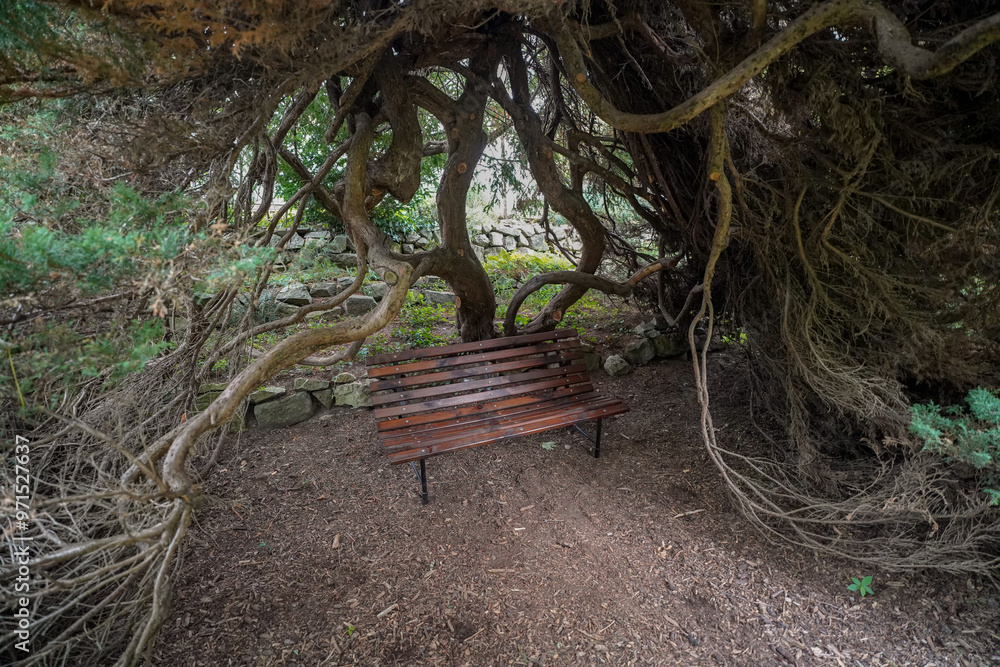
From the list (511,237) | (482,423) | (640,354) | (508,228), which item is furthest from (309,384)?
(508,228)

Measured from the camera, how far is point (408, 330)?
5777 mm

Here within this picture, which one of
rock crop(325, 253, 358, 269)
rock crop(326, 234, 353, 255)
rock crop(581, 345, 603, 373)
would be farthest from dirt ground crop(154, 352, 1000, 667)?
rock crop(326, 234, 353, 255)

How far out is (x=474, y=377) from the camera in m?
3.85

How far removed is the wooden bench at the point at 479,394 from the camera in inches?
133

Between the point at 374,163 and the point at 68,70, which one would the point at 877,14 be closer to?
the point at 374,163

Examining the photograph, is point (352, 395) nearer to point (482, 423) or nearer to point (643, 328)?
point (482, 423)

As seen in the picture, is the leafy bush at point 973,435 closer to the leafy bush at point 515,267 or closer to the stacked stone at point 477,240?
the stacked stone at point 477,240

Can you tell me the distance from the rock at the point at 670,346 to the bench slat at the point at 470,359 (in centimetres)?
161

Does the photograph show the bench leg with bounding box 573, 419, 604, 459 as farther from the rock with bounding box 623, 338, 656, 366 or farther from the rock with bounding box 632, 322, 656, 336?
the rock with bounding box 632, 322, 656, 336

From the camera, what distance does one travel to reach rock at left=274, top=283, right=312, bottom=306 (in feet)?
19.7

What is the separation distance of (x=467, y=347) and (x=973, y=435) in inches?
115

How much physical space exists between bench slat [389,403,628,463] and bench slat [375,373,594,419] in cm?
37

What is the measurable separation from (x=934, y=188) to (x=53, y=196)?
450 centimetres
